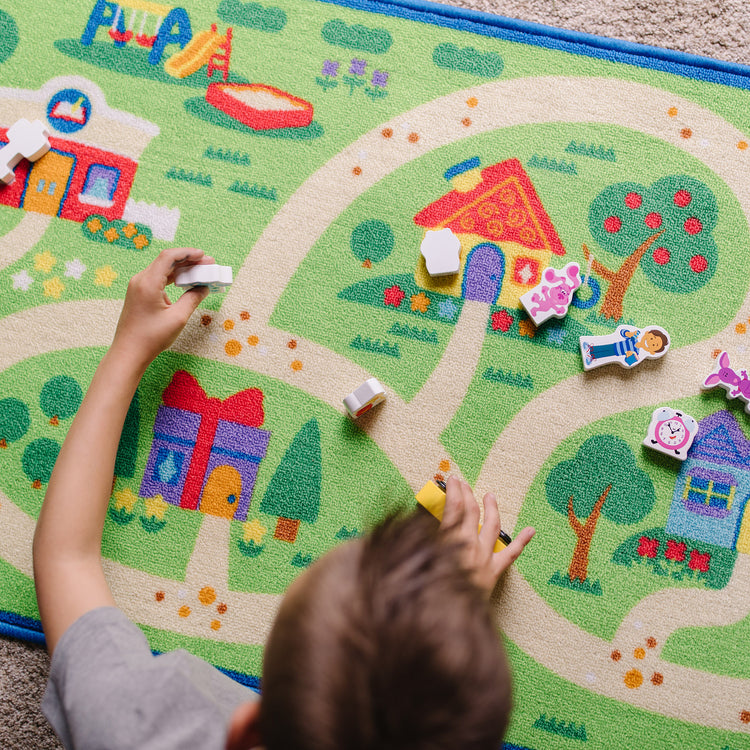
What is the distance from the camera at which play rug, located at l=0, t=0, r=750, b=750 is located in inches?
34.9

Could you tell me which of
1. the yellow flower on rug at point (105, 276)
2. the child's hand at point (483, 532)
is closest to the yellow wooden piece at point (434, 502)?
the child's hand at point (483, 532)

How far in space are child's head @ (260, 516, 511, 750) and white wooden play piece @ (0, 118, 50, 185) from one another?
0.78 meters

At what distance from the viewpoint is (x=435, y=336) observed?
0.92 metres

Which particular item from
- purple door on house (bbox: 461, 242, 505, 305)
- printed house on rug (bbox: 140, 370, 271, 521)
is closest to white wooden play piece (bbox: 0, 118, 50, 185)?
printed house on rug (bbox: 140, 370, 271, 521)

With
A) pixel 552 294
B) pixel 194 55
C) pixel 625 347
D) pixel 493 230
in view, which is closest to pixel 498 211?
pixel 493 230

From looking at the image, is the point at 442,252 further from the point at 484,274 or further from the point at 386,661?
the point at 386,661

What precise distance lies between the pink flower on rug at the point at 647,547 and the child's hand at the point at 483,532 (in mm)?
157

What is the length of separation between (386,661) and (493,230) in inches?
25.6

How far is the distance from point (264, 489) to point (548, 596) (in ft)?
1.36

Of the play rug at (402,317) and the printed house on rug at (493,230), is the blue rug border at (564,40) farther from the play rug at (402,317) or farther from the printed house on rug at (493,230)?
the printed house on rug at (493,230)

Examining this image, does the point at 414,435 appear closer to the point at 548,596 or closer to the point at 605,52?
the point at 548,596

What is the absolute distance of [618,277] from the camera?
92cm

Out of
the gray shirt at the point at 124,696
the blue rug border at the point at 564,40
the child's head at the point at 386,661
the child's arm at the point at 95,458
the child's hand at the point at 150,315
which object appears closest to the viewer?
the child's head at the point at 386,661

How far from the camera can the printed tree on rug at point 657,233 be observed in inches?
36.3
